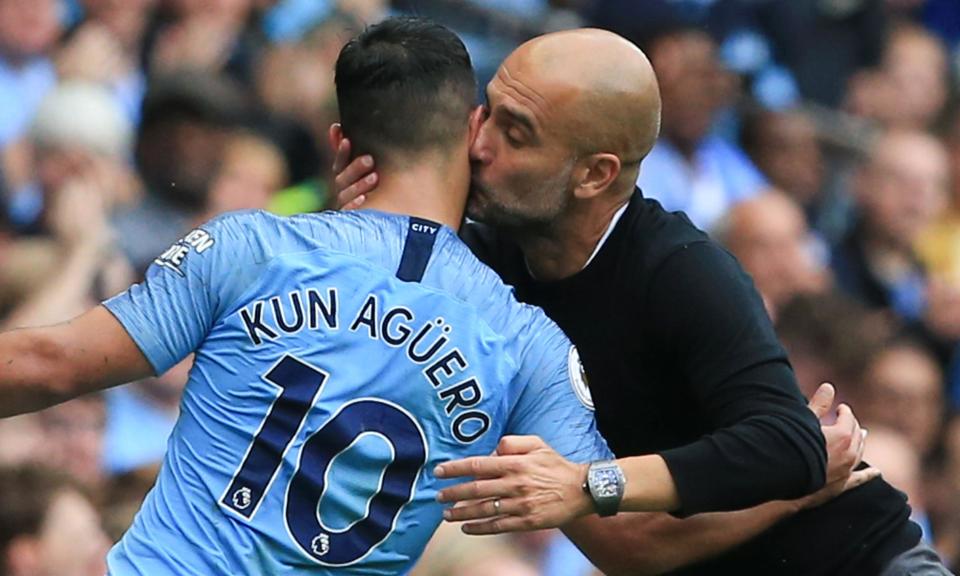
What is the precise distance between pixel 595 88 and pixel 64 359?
1.34 meters

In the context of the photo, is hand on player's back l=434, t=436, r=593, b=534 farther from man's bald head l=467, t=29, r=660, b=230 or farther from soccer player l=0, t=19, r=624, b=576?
man's bald head l=467, t=29, r=660, b=230

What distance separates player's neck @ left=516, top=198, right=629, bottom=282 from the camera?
4191 millimetres

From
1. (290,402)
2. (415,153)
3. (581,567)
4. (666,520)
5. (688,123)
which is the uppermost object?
(415,153)

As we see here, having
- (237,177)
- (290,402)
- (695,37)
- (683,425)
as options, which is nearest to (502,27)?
(695,37)

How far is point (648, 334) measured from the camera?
4.08m

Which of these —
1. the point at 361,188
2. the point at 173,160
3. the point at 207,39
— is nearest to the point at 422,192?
the point at 361,188

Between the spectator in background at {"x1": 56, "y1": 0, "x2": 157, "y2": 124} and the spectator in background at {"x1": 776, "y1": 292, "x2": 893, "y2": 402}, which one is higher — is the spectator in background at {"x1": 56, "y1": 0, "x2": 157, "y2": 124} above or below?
above

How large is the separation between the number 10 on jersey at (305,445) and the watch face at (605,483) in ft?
1.24

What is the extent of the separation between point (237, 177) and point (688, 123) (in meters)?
2.47

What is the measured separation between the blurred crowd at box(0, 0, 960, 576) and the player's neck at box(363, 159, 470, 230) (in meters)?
2.60

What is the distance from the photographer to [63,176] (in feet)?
21.3

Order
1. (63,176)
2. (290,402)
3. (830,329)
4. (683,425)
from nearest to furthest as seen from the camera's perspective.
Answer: (290,402) → (683,425) → (63,176) → (830,329)

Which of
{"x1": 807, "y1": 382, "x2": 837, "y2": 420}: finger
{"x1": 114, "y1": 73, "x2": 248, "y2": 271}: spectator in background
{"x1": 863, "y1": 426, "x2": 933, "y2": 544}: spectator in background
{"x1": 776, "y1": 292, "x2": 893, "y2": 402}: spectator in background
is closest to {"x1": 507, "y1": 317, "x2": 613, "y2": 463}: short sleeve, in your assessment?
{"x1": 807, "y1": 382, "x2": 837, "y2": 420}: finger

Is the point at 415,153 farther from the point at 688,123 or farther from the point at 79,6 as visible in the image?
the point at 688,123
